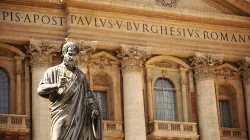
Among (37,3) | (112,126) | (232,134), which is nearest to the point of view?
(37,3)

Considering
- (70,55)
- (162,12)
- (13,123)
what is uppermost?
(162,12)

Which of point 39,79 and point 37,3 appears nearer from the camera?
point 39,79

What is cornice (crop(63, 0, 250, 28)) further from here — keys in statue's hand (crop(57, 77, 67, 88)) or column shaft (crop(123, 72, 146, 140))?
keys in statue's hand (crop(57, 77, 67, 88))

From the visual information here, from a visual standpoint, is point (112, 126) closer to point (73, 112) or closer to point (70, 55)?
point (70, 55)

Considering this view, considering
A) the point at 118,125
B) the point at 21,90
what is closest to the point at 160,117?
the point at 118,125

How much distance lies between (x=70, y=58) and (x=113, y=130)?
2104 cm

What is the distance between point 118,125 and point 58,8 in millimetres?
5867

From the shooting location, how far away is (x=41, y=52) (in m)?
30.1

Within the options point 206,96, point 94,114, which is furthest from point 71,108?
point 206,96

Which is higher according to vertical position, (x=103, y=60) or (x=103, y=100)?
(x=103, y=60)

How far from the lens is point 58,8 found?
31.2 m

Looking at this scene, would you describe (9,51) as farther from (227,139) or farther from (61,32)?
(227,139)

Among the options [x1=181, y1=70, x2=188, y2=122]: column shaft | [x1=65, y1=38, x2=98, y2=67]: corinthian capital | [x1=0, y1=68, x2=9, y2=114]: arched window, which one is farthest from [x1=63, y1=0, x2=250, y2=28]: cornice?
[x1=0, y1=68, x2=9, y2=114]: arched window

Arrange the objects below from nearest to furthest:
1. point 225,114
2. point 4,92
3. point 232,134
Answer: point 4,92
point 232,134
point 225,114
